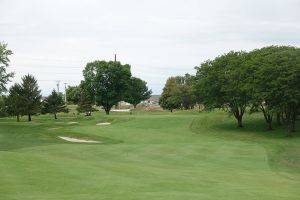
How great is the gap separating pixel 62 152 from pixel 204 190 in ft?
57.3

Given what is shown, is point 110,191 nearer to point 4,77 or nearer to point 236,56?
point 236,56

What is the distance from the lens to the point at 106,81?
104250mm

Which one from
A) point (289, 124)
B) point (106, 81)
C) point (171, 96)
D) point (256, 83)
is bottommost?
point (289, 124)

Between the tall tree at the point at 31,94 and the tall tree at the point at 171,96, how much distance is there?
47.9 meters

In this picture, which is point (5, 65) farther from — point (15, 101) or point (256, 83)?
point (256, 83)

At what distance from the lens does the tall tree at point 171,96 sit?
4515 inches

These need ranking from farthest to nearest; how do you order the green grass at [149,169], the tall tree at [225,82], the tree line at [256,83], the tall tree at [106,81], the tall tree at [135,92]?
1. the tall tree at [135,92]
2. the tall tree at [106,81]
3. the tall tree at [225,82]
4. the tree line at [256,83]
5. the green grass at [149,169]

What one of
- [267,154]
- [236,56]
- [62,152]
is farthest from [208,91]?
[62,152]

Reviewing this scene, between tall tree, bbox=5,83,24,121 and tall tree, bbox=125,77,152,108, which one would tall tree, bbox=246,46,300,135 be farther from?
tall tree, bbox=125,77,152,108

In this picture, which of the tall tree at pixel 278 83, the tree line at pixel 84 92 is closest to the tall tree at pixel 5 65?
the tree line at pixel 84 92

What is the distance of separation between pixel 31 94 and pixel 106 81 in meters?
32.8

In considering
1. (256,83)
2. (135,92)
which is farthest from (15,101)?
(135,92)

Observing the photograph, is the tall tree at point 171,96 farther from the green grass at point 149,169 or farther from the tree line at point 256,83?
the green grass at point 149,169

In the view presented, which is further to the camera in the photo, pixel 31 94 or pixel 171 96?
pixel 171 96
